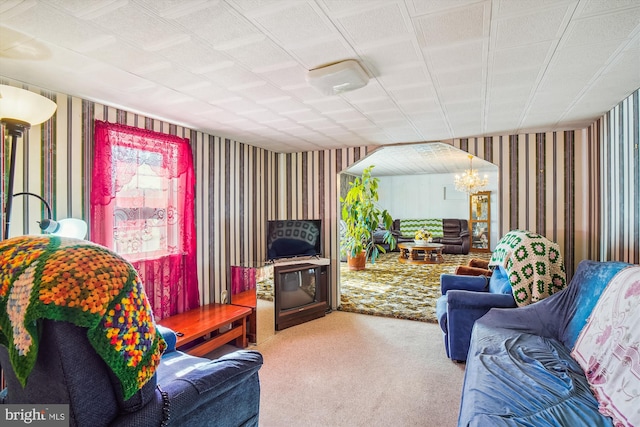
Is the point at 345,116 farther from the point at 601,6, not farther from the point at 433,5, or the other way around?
the point at 601,6

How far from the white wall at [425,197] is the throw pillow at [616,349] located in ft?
27.3

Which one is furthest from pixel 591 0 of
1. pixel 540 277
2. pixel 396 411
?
pixel 396 411

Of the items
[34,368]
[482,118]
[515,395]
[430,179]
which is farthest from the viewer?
[430,179]

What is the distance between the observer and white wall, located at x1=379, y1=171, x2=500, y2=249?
984cm

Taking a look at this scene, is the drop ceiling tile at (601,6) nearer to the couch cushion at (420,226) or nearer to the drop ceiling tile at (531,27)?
the drop ceiling tile at (531,27)

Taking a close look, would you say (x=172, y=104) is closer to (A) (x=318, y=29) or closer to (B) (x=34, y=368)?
(A) (x=318, y=29)

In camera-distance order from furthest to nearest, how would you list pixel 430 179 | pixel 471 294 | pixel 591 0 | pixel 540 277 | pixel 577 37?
pixel 430 179 → pixel 471 294 → pixel 540 277 → pixel 577 37 → pixel 591 0

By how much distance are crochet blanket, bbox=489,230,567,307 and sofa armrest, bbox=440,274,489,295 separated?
634 millimetres

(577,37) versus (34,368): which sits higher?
(577,37)

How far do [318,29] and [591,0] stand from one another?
3.75 feet

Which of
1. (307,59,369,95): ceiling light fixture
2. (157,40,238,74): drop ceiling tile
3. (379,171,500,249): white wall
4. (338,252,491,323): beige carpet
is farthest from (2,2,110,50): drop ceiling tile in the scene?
(379,171,500,249): white wall

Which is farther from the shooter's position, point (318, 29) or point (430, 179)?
point (430, 179)

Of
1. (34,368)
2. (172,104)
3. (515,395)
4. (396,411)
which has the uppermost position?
(172,104)

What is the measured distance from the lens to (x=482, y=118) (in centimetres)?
305
